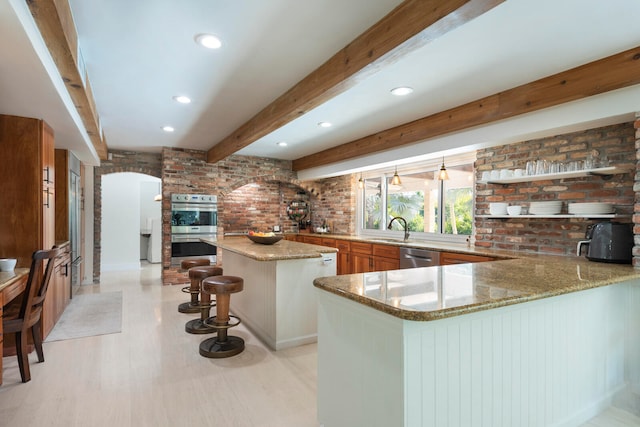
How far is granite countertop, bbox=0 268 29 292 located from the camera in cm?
240

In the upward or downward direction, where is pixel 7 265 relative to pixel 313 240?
upward

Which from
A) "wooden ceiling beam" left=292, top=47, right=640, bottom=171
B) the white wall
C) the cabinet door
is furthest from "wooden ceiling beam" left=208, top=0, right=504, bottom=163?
the white wall

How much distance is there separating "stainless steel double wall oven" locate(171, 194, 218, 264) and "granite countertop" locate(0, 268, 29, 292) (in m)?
3.05

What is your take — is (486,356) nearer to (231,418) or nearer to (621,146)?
(231,418)

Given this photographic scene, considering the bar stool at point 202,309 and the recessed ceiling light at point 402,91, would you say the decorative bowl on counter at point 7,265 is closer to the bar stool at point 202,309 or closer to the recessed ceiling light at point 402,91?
the bar stool at point 202,309

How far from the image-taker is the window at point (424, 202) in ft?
15.2

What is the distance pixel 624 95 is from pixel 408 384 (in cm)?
265

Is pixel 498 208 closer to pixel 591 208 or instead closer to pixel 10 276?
pixel 591 208

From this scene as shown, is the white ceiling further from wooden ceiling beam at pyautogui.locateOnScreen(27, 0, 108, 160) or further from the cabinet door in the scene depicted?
the cabinet door

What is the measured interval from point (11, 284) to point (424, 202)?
4812 mm

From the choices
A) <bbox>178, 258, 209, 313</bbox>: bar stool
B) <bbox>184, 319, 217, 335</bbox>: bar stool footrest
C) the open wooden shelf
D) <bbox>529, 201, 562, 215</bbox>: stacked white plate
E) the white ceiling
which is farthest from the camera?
<bbox>178, 258, 209, 313</bbox>: bar stool

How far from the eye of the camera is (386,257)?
483 centimetres

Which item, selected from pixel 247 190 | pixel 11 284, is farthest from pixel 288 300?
pixel 247 190

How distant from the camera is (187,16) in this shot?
204cm
